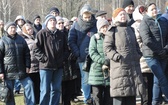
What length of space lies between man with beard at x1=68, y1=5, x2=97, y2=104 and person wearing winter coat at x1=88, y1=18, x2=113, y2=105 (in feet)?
3.18

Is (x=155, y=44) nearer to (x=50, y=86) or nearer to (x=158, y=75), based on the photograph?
(x=158, y=75)

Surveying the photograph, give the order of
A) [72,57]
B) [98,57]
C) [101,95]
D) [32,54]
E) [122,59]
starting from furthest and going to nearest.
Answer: [32,54], [72,57], [101,95], [98,57], [122,59]

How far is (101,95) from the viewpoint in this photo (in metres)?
6.46

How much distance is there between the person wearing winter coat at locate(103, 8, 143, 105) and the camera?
213 inches

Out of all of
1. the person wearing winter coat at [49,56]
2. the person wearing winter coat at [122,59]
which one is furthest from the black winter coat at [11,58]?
the person wearing winter coat at [122,59]

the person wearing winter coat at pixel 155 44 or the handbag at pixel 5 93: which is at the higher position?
the person wearing winter coat at pixel 155 44

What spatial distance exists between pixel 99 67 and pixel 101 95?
57 cm

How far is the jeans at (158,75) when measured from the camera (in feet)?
21.6

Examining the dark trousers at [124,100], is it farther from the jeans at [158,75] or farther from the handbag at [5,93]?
the handbag at [5,93]

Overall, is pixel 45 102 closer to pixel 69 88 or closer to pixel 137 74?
pixel 69 88

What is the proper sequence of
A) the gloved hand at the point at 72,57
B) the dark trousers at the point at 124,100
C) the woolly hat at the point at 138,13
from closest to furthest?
the dark trousers at the point at 124,100 < the woolly hat at the point at 138,13 < the gloved hand at the point at 72,57

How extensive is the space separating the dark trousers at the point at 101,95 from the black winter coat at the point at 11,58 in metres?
1.47

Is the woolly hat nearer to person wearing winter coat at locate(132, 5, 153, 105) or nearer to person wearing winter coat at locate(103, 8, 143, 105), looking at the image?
person wearing winter coat at locate(132, 5, 153, 105)

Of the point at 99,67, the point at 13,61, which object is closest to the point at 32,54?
the point at 13,61
